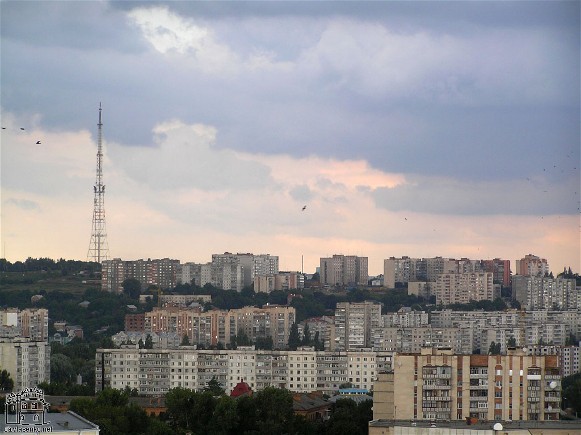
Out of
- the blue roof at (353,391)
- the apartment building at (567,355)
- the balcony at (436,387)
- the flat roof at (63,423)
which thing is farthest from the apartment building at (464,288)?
the flat roof at (63,423)

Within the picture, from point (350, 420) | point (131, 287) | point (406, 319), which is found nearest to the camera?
point (350, 420)

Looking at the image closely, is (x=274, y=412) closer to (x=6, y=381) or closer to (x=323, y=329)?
(x=6, y=381)

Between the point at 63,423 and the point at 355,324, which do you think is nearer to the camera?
the point at 63,423

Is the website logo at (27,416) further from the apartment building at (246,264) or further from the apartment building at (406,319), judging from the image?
the apartment building at (246,264)

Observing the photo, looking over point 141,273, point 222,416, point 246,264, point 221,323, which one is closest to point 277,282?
point 246,264

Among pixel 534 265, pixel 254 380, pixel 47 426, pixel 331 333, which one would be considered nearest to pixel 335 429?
pixel 47 426

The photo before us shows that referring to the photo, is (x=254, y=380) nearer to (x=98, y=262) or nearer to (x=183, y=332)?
(x=183, y=332)
